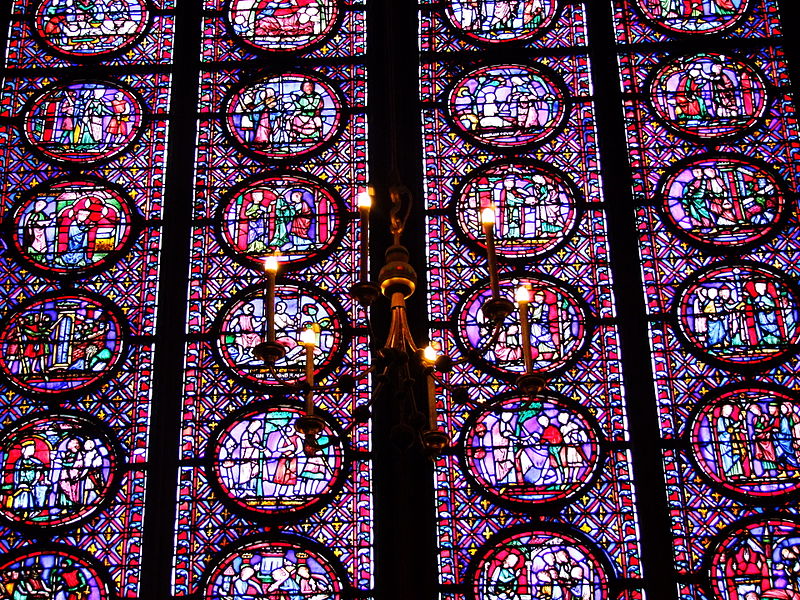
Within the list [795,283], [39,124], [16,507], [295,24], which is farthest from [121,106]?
→ [795,283]

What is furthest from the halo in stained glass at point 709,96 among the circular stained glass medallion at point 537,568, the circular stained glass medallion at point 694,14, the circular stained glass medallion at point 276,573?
the circular stained glass medallion at point 276,573

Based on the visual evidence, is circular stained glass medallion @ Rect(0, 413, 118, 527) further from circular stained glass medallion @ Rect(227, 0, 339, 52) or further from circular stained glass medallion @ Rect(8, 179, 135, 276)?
circular stained glass medallion @ Rect(227, 0, 339, 52)

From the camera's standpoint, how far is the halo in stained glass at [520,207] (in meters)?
10.9

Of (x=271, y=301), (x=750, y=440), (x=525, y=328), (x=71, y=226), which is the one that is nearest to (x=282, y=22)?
(x=71, y=226)

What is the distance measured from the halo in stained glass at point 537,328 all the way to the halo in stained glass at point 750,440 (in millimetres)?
972

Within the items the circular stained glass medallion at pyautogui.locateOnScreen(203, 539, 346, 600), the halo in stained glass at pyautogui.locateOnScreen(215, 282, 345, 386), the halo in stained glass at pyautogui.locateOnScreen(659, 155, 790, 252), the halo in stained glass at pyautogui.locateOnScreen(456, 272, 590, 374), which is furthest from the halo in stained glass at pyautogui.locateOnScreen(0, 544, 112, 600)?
the halo in stained glass at pyautogui.locateOnScreen(659, 155, 790, 252)

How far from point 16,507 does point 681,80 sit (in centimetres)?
570

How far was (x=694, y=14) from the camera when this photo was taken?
12008mm

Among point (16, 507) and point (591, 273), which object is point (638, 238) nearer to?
point (591, 273)

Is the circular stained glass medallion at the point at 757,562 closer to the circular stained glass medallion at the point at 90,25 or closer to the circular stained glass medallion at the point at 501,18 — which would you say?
the circular stained glass medallion at the point at 501,18

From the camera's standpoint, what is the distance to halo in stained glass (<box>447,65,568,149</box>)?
11.4m

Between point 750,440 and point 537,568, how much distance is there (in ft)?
5.48

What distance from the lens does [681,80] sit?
38.2 feet

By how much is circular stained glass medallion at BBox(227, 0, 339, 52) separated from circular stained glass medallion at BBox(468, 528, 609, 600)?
4.41 meters
